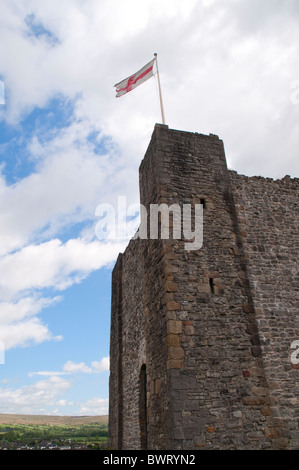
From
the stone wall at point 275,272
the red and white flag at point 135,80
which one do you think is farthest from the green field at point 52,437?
the red and white flag at point 135,80

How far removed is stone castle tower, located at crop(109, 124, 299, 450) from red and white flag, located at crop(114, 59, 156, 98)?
331 cm

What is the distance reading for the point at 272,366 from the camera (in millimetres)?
8195

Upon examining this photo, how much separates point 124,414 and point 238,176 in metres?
9.79

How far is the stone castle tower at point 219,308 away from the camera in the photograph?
7.30 metres

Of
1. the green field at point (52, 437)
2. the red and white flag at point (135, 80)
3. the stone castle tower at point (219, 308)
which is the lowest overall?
the green field at point (52, 437)

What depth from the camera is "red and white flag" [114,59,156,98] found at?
12.3 m

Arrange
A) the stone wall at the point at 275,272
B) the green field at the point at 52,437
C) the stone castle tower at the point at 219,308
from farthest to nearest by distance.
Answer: the green field at the point at 52,437
the stone wall at the point at 275,272
the stone castle tower at the point at 219,308

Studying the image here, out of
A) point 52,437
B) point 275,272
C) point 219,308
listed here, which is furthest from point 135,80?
point 52,437

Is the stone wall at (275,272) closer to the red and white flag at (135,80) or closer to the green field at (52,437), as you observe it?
the red and white flag at (135,80)

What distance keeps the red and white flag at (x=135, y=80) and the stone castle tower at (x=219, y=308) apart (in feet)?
10.9

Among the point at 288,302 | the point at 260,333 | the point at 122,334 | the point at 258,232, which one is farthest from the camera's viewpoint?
the point at 122,334

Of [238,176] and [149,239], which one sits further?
[238,176]
